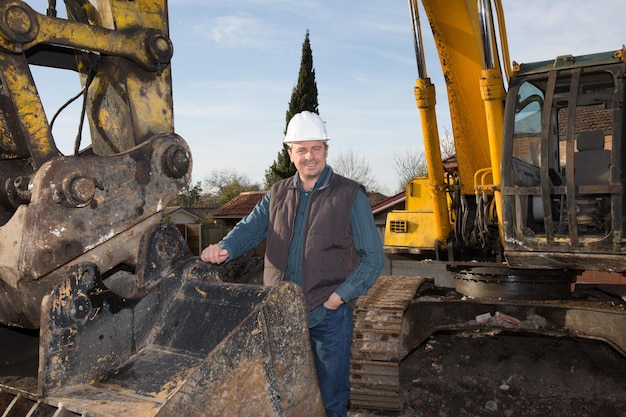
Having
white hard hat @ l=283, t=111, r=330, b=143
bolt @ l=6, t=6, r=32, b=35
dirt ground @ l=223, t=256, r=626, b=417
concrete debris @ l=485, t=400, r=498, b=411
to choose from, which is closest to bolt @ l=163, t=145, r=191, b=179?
white hard hat @ l=283, t=111, r=330, b=143

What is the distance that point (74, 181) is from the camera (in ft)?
7.55

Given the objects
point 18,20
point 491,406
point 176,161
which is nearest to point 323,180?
point 176,161

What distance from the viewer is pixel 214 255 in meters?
2.86

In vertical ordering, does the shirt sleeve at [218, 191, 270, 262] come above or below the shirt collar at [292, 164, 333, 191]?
below

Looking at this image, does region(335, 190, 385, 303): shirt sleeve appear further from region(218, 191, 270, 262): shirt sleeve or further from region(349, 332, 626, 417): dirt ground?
region(349, 332, 626, 417): dirt ground

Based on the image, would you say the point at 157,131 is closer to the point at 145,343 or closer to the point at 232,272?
the point at 145,343

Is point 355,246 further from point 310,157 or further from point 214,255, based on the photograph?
point 214,255

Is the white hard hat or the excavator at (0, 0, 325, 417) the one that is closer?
the excavator at (0, 0, 325, 417)

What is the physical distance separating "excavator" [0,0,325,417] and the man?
389 millimetres

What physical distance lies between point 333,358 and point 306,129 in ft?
3.43

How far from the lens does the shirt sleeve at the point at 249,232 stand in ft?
10.1

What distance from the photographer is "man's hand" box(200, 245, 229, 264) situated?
2840mm

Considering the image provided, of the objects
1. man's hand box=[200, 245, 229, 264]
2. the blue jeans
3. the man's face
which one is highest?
the man's face

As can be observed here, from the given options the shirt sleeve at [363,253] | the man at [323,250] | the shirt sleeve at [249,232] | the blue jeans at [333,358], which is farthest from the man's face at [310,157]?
the blue jeans at [333,358]
